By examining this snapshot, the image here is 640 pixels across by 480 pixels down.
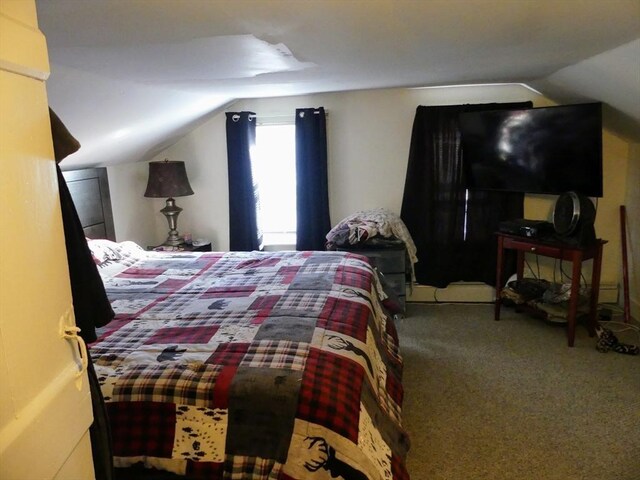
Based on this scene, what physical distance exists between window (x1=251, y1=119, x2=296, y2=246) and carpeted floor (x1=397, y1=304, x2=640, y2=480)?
1.61 metres

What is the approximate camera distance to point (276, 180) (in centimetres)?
448

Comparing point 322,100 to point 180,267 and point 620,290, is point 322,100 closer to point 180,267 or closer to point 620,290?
point 180,267

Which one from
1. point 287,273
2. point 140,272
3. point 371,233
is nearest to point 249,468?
point 287,273

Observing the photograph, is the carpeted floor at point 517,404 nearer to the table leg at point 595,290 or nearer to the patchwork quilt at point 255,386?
the table leg at point 595,290

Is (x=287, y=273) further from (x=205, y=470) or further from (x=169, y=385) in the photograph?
(x=205, y=470)

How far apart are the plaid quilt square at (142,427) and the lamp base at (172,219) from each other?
2810 mm

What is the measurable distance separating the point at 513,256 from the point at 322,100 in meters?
2.22

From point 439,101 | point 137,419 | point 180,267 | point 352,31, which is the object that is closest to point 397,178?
point 439,101

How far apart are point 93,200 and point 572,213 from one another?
11.6ft

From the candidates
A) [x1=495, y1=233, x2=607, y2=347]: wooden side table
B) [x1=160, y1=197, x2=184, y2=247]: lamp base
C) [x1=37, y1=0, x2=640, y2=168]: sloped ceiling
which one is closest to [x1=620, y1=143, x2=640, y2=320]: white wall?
[x1=37, y1=0, x2=640, y2=168]: sloped ceiling

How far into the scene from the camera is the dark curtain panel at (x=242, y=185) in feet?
13.9

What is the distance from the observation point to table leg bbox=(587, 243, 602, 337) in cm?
331

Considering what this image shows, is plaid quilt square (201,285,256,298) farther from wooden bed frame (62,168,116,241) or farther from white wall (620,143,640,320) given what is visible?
white wall (620,143,640,320)

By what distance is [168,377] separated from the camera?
5.40 ft
